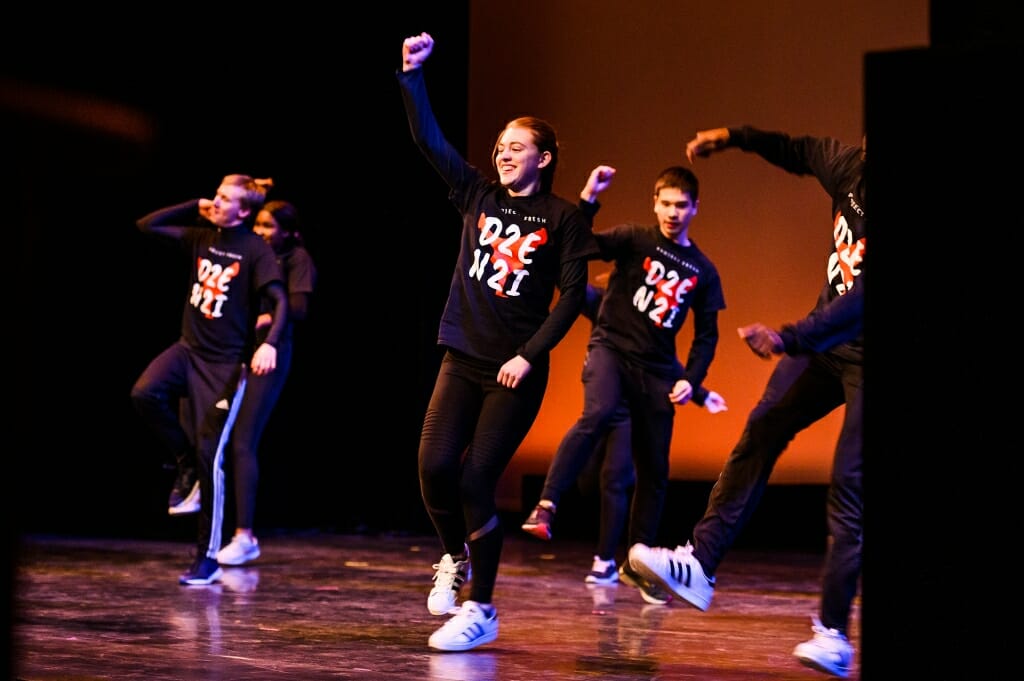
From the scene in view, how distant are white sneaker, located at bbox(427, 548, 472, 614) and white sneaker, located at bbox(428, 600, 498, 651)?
0.07m

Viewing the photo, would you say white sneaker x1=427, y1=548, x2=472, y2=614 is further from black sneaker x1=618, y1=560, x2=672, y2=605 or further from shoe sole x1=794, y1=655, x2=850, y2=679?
black sneaker x1=618, y1=560, x2=672, y2=605

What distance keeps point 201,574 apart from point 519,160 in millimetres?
2432

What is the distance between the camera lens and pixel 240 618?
3982 millimetres

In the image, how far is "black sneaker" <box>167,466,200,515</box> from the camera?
556 cm

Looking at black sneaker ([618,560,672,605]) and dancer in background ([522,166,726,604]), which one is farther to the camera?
dancer in background ([522,166,726,604])

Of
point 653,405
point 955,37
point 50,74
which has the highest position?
point 955,37

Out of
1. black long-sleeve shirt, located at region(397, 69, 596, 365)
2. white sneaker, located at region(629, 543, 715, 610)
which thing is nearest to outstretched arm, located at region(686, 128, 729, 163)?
black long-sleeve shirt, located at region(397, 69, 596, 365)

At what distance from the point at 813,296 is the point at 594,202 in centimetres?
320

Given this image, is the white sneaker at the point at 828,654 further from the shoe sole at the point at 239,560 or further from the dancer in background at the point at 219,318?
the shoe sole at the point at 239,560

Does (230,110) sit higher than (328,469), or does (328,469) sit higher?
(230,110)

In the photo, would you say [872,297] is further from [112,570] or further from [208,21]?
[208,21]

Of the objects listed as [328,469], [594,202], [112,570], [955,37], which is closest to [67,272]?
[328,469]

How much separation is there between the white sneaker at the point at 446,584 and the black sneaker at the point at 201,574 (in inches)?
68.4

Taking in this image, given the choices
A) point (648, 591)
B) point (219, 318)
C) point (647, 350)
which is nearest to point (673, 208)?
point (647, 350)
